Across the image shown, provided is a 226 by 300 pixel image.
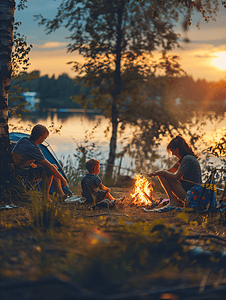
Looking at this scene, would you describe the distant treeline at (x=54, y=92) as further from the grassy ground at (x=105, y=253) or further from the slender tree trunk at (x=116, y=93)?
the grassy ground at (x=105, y=253)

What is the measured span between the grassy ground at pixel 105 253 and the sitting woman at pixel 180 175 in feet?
5.29

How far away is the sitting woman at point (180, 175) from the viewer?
5.51m

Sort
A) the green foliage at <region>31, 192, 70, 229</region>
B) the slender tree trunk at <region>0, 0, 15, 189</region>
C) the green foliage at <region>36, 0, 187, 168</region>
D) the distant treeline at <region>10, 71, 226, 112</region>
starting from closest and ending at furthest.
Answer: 1. the green foliage at <region>31, 192, 70, 229</region>
2. the slender tree trunk at <region>0, 0, 15, 189</region>
3. the distant treeline at <region>10, 71, 226, 112</region>
4. the green foliage at <region>36, 0, 187, 168</region>

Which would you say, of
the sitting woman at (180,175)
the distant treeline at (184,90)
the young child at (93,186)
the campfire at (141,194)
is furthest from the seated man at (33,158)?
the distant treeline at (184,90)

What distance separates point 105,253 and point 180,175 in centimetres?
301

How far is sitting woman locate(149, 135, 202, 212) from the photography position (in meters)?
5.51

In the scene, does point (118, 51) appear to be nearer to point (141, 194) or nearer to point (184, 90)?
point (184, 90)

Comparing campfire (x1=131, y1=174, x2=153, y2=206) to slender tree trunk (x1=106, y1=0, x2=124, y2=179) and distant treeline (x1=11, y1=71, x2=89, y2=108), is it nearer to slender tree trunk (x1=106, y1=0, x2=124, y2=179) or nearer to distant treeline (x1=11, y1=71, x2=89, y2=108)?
slender tree trunk (x1=106, y1=0, x2=124, y2=179)

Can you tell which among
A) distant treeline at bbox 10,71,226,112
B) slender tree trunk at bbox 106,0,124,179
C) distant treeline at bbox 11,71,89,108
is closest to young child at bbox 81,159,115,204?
distant treeline at bbox 10,71,226,112

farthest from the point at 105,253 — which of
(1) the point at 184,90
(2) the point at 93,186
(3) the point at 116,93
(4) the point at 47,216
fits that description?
(1) the point at 184,90

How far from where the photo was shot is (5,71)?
5438 mm

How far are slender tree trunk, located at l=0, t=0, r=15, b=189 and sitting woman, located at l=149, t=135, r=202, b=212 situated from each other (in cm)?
251

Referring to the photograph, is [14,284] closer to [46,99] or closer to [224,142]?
[224,142]

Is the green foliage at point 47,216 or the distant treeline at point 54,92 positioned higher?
the distant treeline at point 54,92
